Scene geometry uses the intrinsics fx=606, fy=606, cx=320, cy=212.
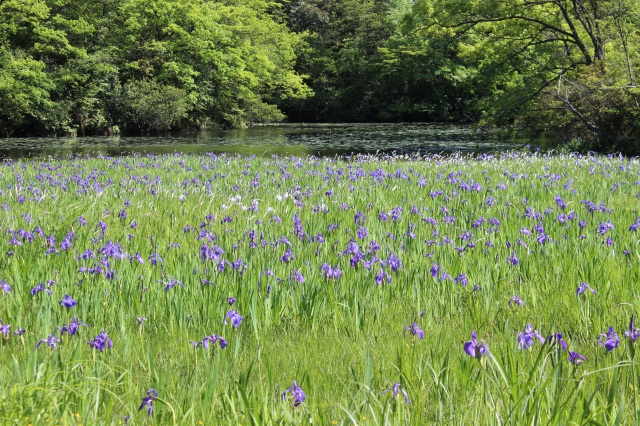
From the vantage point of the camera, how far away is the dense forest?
740 inches

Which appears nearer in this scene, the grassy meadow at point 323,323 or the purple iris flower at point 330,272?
the grassy meadow at point 323,323

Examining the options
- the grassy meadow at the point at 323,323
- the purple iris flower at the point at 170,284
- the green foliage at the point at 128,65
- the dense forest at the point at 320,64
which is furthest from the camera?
the green foliage at the point at 128,65

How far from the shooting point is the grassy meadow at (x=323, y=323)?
5.94 feet

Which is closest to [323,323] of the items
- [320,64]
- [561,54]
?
[561,54]

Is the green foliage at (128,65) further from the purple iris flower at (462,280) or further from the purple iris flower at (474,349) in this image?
the purple iris flower at (474,349)

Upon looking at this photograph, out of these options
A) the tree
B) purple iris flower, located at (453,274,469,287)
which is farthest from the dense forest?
purple iris flower, located at (453,274,469,287)

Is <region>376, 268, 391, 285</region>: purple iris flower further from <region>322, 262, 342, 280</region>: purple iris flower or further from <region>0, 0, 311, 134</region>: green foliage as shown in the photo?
<region>0, 0, 311, 134</region>: green foliage

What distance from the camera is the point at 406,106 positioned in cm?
5594

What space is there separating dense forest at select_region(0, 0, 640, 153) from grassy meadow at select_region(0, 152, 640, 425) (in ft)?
41.2

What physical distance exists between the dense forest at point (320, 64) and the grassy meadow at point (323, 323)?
1256 cm

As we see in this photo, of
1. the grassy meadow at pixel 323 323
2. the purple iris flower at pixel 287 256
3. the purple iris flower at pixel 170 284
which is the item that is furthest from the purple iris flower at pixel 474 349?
the purple iris flower at pixel 287 256

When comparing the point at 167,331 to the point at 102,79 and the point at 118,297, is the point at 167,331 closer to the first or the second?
the point at 118,297

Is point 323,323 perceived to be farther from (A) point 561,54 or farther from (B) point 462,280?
(A) point 561,54

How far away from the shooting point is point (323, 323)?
9.53ft
